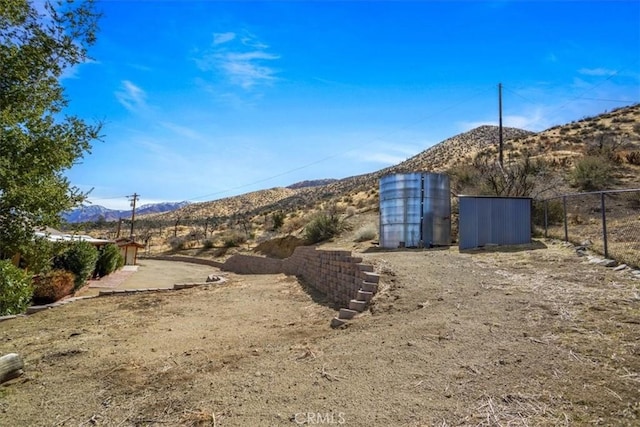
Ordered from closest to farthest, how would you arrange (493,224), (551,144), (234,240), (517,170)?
(493,224)
(517,170)
(551,144)
(234,240)

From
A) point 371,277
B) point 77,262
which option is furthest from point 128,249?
point 371,277

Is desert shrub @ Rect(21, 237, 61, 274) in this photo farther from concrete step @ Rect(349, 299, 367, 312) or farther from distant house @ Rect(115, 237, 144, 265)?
distant house @ Rect(115, 237, 144, 265)

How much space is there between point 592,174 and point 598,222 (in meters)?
8.25

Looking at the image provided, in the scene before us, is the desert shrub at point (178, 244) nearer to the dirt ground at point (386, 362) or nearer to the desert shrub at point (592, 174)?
the desert shrub at point (592, 174)

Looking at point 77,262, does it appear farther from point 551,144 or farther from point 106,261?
point 551,144

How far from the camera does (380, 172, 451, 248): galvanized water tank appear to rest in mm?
16734

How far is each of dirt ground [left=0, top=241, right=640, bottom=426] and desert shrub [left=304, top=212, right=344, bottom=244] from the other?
15.8 m

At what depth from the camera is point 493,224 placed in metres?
14.8

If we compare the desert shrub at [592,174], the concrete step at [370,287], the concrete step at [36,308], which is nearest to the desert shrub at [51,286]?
the concrete step at [36,308]

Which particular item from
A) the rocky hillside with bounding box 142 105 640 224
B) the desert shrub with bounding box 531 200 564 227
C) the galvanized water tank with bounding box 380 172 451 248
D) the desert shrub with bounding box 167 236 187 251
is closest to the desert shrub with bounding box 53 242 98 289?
the galvanized water tank with bounding box 380 172 451 248

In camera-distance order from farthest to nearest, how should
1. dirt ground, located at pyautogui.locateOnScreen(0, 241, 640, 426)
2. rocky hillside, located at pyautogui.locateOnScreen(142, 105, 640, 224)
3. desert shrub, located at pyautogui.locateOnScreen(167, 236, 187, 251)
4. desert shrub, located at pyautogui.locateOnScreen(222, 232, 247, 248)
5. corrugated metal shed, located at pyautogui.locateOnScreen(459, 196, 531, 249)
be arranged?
desert shrub, located at pyautogui.locateOnScreen(167, 236, 187, 251)
desert shrub, located at pyautogui.locateOnScreen(222, 232, 247, 248)
rocky hillside, located at pyautogui.locateOnScreen(142, 105, 640, 224)
corrugated metal shed, located at pyautogui.locateOnScreen(459, 196, 531, 249)
dirt ground, located at pyautogui.locateOnScreen(0, 241, 640, 426)

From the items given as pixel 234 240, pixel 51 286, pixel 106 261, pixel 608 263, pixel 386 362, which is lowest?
pixel 51 286

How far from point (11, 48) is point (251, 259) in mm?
21579

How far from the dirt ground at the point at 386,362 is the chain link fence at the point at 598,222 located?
1565 millimetres
